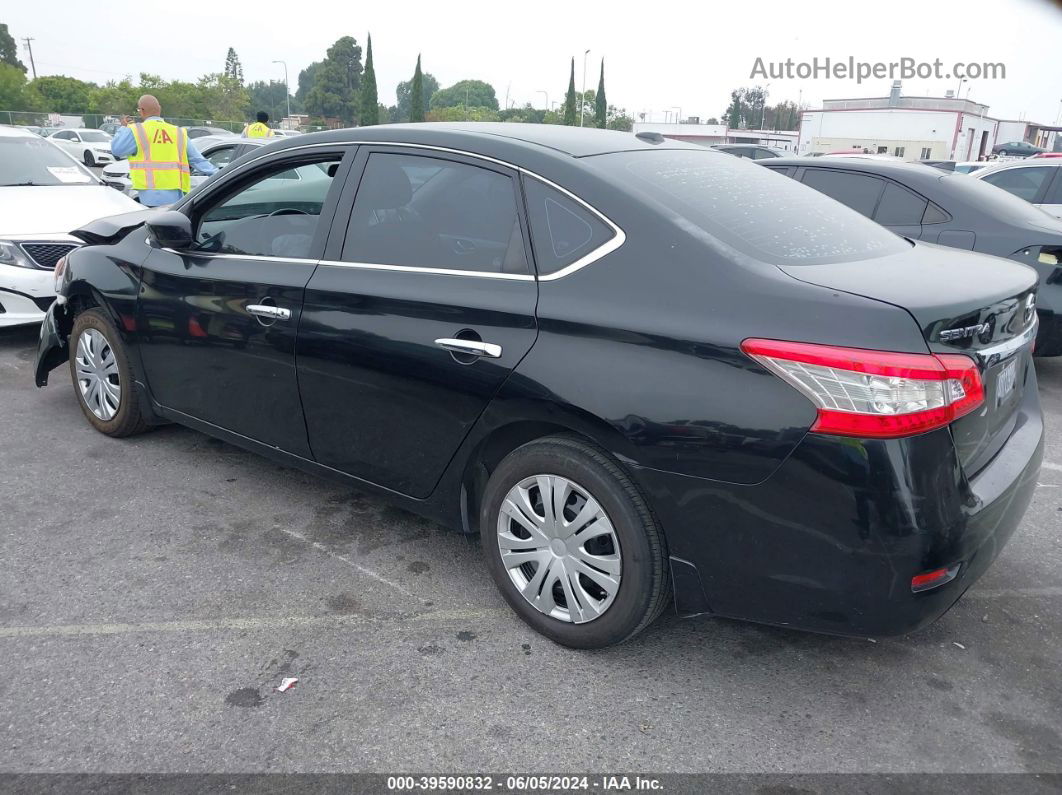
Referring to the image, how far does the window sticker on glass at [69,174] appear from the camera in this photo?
25.4 ft

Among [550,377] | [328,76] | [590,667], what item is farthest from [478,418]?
[328,76]

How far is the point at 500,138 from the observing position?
3.05 m

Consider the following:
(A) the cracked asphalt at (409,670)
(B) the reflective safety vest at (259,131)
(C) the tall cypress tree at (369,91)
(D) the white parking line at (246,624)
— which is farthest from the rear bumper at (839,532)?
(C) the tall cypress tree at (369,91)

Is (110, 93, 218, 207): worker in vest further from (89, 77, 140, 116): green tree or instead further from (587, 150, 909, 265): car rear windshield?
(89, 77, 140, 116): green tree

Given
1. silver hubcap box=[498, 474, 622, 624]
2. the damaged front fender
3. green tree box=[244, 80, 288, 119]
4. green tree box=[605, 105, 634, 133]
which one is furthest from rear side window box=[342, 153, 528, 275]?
green tree box=[244, 80, 288, 119]

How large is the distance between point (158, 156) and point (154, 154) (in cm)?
4

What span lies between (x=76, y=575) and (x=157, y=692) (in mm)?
922

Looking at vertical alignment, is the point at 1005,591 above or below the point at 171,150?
below

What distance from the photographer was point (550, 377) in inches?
104

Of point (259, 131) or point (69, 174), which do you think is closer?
point (69, 174)

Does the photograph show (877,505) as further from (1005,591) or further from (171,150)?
(171,150)

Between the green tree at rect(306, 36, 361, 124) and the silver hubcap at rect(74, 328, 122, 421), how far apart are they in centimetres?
10777

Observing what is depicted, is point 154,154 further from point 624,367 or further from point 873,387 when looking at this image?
point 873,387

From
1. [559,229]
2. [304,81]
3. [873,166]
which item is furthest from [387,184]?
[304,81]
